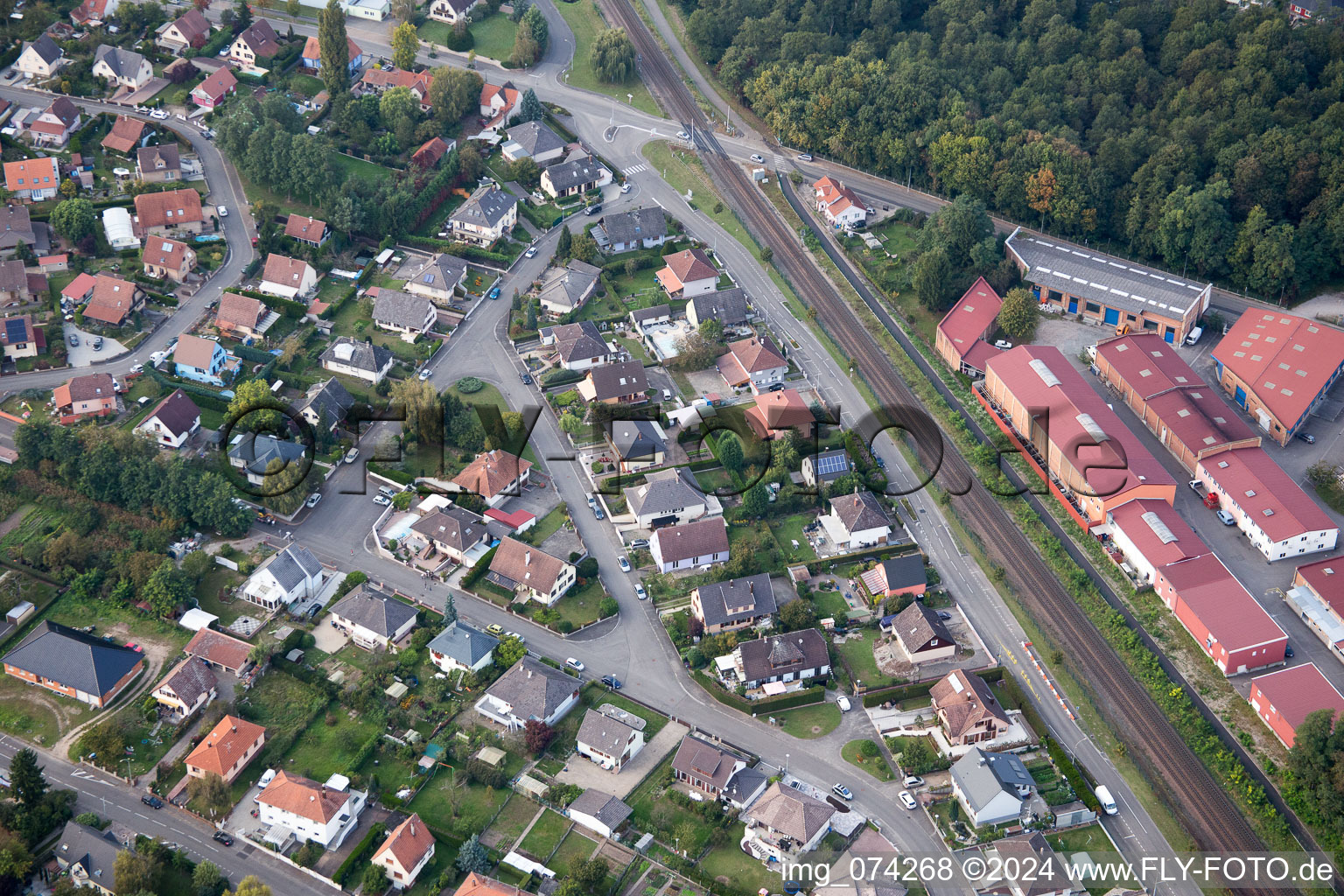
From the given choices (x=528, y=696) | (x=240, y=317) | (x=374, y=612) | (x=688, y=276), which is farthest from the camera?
(x=688, y=276)

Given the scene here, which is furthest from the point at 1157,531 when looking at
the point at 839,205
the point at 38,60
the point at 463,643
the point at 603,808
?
the point at 38,60

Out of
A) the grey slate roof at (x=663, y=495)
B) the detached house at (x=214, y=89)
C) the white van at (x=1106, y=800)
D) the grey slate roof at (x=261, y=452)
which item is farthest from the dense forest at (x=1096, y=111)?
the grey slate roof at (x=261, y=452)

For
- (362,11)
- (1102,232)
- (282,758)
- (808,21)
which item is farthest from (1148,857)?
(362,11)

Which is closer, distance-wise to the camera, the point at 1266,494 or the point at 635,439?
the point at 1266,494

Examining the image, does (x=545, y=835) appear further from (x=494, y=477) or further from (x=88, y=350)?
(x=88, y=350)

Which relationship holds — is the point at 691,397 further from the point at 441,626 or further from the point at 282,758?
the point at 282,758

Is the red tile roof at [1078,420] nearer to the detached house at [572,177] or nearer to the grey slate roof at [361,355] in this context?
the detached house at [572,177]


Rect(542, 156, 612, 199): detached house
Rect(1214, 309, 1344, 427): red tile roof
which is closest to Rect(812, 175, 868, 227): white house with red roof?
Rect(542, 156, 612, 199): detached house
